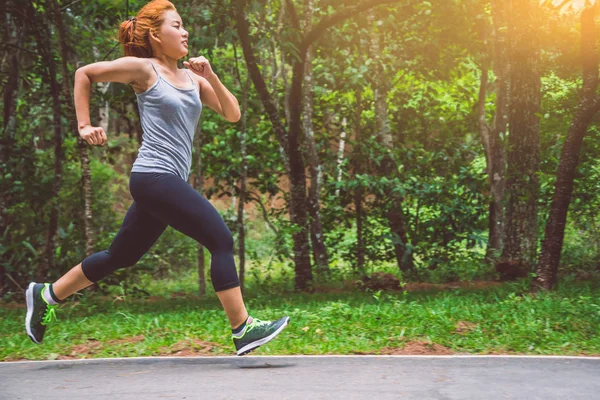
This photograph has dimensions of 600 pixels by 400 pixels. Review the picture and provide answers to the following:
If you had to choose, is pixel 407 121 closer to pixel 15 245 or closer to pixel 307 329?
pixel 15 245

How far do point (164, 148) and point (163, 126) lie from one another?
0.13 metres

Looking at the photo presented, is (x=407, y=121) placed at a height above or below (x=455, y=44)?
below

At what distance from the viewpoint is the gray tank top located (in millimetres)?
4367

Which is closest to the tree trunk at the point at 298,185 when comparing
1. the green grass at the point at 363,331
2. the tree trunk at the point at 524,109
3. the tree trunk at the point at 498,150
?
the tree trunk at the point at 524,109

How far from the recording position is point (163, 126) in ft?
14.4

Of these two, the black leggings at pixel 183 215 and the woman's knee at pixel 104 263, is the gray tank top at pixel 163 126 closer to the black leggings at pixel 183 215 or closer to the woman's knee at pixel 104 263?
the black leggings at pixel 183 215

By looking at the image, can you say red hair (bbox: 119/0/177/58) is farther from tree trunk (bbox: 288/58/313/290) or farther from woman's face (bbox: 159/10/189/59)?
tree trunk (bbox: 288/58/313/290)

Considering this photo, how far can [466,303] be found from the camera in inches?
296

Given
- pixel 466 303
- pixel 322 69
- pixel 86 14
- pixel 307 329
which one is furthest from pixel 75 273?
pixel 322 69

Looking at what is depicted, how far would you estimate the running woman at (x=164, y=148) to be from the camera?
433 centimetres

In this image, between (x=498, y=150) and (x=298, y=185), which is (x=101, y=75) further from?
(x=498, y=150)

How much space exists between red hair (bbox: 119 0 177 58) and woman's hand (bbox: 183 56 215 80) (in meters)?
0.26

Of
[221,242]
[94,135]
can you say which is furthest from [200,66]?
[221,242]

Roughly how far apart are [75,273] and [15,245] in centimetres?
729
